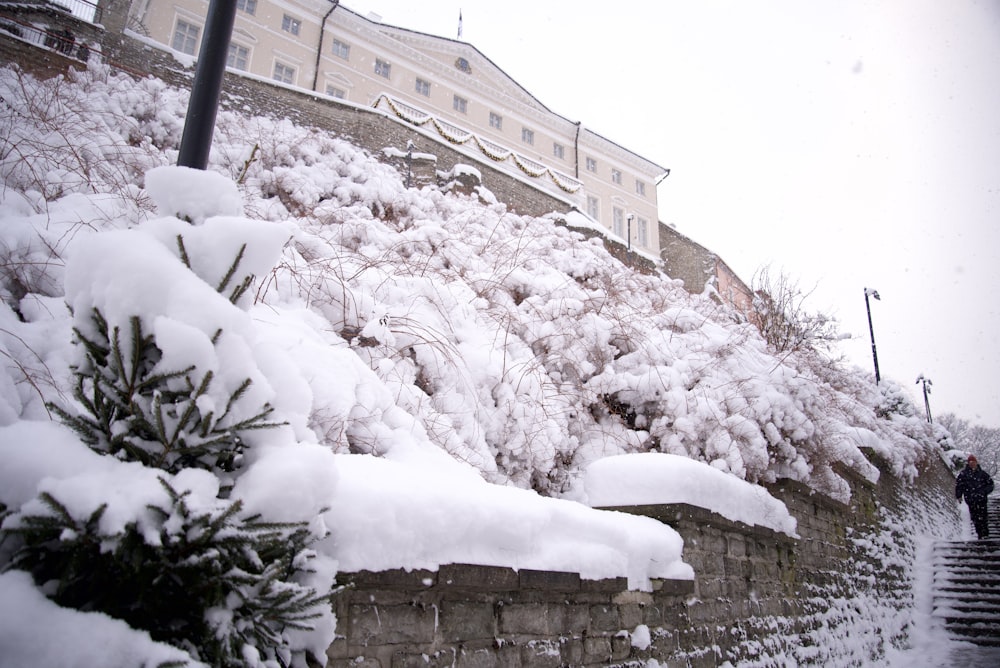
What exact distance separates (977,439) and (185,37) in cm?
6316

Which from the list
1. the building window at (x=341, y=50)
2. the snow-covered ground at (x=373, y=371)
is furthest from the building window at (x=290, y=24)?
the snow-covered ground at (x=373, y=371)

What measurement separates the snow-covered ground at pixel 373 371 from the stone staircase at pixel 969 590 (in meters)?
1.03

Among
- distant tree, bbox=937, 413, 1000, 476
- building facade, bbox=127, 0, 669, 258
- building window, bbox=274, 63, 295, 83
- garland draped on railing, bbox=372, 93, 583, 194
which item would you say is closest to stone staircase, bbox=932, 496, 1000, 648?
building facade, bbox=127, 0, 669, 258

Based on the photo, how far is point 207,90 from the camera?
231 centimetres

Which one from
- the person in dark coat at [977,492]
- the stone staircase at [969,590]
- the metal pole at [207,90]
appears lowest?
the stone staircase at [969,590]

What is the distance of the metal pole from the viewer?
7.20 feet

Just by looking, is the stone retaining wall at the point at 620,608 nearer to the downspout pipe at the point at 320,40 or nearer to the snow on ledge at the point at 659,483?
the snow on ledge at the point at 659,483

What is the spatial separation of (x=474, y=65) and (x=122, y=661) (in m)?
30.9

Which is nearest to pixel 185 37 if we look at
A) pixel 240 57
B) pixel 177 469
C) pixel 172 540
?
pixel 240 57

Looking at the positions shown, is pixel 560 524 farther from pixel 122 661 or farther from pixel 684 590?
pixel 122 661

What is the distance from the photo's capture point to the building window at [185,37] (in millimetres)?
20775

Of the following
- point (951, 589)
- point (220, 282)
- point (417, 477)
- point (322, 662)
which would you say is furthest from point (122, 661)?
point (951, 589)

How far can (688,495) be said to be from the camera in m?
3.31

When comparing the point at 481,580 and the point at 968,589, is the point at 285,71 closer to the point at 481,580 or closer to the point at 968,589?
the point at 481,580
